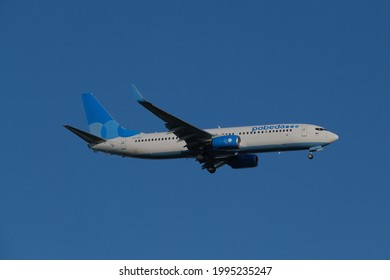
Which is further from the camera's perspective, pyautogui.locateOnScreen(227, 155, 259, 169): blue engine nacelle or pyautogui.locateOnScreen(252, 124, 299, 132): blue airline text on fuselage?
pyautogui.locateOnScreen(227, 155, 259, 169): blue engine nacelle

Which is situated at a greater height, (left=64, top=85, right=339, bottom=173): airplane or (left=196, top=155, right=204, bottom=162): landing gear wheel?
(left=64, top=85, right=339, bottom=173): airplane

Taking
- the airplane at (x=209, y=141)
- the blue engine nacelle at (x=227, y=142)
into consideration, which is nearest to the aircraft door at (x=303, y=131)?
the airplane at (x=209, y=141)

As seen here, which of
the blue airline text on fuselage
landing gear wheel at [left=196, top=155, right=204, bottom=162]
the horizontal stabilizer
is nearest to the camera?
the blue airline text on fuselage

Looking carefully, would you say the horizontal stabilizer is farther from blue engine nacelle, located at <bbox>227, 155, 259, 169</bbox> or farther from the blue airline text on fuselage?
the blue airline text on fuselage

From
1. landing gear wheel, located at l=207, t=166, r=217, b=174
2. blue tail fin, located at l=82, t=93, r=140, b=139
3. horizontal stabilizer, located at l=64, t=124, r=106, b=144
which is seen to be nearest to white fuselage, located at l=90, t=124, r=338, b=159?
landing gear wheel, located at l=207, t=166, r=217, b=174

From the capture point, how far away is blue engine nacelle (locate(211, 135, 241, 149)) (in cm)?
6862

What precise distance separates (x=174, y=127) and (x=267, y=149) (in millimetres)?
7314

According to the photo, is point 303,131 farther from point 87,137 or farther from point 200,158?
point 87,137

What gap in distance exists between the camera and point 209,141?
2785 inches

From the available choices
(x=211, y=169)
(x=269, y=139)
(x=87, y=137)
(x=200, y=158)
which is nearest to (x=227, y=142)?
(x=269, y=139)

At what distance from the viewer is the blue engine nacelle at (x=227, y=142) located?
225 ft

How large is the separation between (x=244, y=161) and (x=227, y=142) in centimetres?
523
